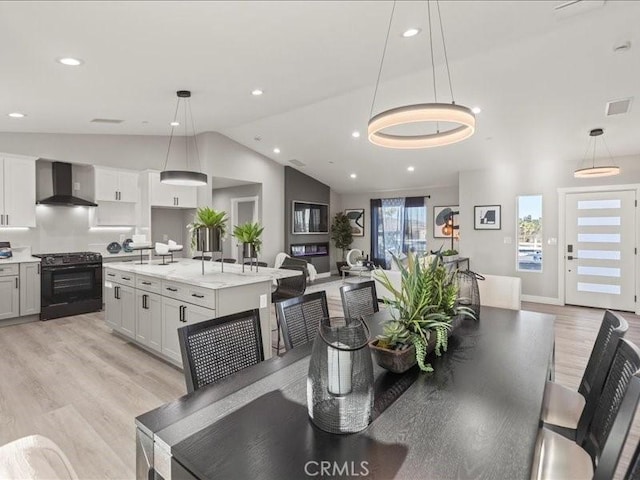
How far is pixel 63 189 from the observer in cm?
579

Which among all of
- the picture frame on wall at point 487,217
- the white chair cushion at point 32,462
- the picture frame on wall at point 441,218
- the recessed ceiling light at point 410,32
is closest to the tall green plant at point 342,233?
the picture frame on wall at point 441,218

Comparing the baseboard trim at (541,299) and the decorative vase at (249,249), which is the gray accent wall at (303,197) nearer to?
the decorative vase at (249,249)

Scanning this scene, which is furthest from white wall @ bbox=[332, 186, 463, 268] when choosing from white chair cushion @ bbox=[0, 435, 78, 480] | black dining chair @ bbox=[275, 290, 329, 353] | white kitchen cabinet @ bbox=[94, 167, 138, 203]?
white chair cushion @ bbox=[0, 435, 78, 480]

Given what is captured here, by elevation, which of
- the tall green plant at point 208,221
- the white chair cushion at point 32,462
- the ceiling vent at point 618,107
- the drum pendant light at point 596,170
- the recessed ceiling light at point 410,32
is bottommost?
the white chair cushion at point 32,462

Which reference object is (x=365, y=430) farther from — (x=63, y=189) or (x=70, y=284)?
(x=63, y=189)

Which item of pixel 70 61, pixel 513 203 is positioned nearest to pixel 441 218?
pixel 513 203

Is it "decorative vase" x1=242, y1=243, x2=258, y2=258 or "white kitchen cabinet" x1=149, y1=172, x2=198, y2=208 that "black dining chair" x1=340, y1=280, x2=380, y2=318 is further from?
"white kitchen cabinet" x1=149, y1=172, x2=198, y2=208

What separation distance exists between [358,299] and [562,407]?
1.32 metres

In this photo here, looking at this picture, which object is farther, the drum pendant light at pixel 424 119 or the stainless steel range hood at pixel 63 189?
the stainless steel range hood at pixel 63 189

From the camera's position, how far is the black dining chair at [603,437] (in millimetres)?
959

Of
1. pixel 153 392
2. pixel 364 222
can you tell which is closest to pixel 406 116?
pixel 153 392

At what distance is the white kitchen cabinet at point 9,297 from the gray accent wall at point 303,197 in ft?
17.3

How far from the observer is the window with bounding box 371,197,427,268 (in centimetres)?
973

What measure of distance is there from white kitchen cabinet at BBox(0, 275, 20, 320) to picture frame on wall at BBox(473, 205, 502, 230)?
823 cm
